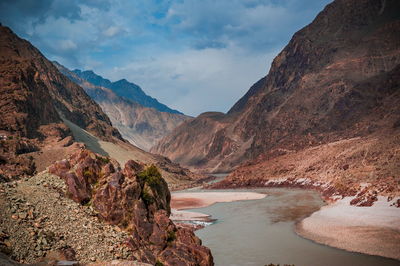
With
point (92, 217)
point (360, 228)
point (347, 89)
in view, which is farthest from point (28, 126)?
point (347, 89)

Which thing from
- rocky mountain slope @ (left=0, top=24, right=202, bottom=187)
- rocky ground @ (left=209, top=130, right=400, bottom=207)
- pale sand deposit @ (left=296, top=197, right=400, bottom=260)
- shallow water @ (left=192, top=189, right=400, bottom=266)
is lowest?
shallow water @ (left=192, top=189, right=400, bottom=266)

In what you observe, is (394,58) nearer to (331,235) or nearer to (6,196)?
(331,235)

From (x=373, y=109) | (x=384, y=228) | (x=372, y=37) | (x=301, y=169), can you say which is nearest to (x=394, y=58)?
(x=372, y=37)

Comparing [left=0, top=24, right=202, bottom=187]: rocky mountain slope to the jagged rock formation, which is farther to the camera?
the jagged rock formation

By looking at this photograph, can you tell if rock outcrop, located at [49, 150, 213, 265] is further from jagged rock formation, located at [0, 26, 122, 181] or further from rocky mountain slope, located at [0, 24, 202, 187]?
jagged rock formation, located at [0, 26, 122, 181]

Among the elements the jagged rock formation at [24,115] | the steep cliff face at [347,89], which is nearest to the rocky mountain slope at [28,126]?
the jagged rock formation at [24,115]

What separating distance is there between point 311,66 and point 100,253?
658 feet

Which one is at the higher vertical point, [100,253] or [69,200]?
[69,200]

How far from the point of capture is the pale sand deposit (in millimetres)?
26672

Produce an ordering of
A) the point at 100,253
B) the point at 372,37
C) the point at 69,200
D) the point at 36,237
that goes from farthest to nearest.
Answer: the point at 372,37 → the point at 69,200 → the point at 100,253 → the point at 36,237

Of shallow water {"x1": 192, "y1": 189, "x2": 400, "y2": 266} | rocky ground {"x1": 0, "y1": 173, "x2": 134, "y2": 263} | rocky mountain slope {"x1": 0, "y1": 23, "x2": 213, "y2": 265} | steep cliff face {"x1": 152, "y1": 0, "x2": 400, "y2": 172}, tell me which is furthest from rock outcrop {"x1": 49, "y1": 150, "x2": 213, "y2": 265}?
steep cliff face {"x1": 152, "y1": 0, "x2": 400, "y2": 172}

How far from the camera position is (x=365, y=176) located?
60531 millimetres

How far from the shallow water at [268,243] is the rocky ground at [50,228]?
11.6m

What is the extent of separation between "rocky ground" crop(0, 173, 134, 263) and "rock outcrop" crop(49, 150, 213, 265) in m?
1.04
